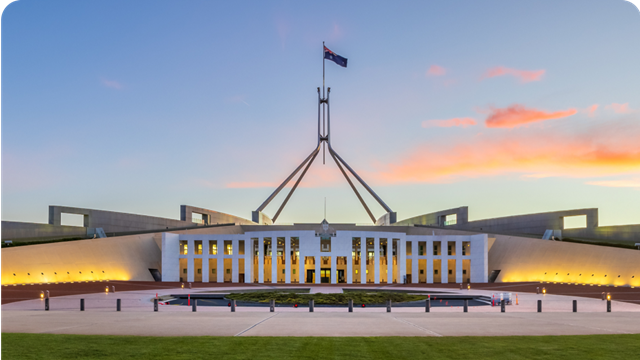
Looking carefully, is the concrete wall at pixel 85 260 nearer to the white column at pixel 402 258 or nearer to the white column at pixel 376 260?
the white column at pixel 376 260

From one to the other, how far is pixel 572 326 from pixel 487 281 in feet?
149

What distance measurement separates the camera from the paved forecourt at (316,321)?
57.5ft

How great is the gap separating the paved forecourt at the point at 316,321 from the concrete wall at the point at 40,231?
2470 cm

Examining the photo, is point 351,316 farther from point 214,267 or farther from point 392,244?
point 214,267

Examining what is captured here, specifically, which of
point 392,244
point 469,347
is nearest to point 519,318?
point 469,347

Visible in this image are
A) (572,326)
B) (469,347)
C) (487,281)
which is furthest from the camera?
(487,281)

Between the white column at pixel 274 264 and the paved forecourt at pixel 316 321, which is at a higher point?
the paved forecourt at pixel 316 321

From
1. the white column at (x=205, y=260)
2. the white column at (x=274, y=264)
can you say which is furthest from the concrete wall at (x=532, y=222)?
the white column at (x=205, y=260)

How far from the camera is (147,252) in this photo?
64625 millimetres

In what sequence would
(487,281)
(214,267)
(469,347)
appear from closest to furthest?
(469,347) < (487,281) < (214,267)

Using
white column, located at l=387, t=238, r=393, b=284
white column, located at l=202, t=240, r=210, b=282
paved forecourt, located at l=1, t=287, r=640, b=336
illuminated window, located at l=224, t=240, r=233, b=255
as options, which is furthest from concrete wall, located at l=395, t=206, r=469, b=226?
paved forecourt, located at l=1, t=287, r=640, b=336

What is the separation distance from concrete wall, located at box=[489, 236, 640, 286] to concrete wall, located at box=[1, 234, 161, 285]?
42.7 metres

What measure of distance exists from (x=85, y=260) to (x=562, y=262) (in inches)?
1995

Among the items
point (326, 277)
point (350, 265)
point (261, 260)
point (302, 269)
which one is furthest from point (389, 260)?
point (261, 260)
